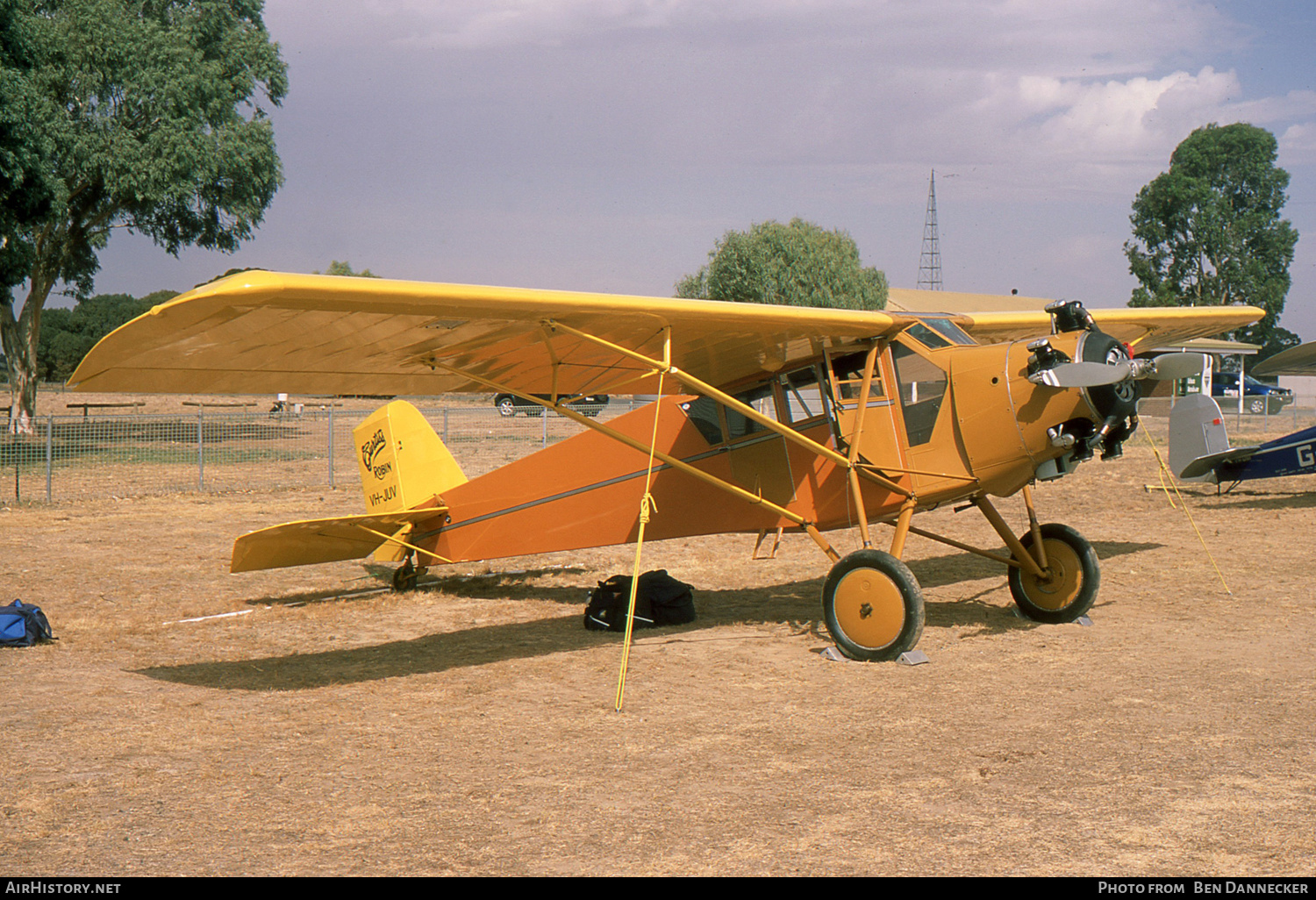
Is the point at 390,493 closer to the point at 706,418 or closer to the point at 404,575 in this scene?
the point at 404,575

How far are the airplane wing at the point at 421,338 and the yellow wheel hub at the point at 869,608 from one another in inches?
76.8

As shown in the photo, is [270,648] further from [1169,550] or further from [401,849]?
→ [1169,550]

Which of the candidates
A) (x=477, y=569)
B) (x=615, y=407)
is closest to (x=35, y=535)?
(x=477, y=569)

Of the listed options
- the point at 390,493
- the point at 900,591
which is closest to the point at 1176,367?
the point at 900,591

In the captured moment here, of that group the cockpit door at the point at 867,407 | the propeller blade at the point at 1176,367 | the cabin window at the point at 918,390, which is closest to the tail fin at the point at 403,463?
the cockpit door at the point at 867,407

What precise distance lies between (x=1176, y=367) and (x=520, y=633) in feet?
19.3

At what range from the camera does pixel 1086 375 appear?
668 centimetres

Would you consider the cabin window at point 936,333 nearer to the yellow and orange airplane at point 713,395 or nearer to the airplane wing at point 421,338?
the yellow and orange airplane at point 713,395

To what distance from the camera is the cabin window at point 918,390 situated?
767 centimetres

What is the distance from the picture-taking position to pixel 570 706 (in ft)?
20.8

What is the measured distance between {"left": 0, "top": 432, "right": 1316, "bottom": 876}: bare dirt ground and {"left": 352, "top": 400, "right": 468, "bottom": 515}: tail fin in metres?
1.07

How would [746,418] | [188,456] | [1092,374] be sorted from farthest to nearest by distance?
[188,456], [746,418], [1092,374]

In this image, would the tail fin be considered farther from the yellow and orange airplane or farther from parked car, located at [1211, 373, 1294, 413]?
parked car, located at [1211, 373, 1294, 413]

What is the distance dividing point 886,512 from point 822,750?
3135 millimetres
